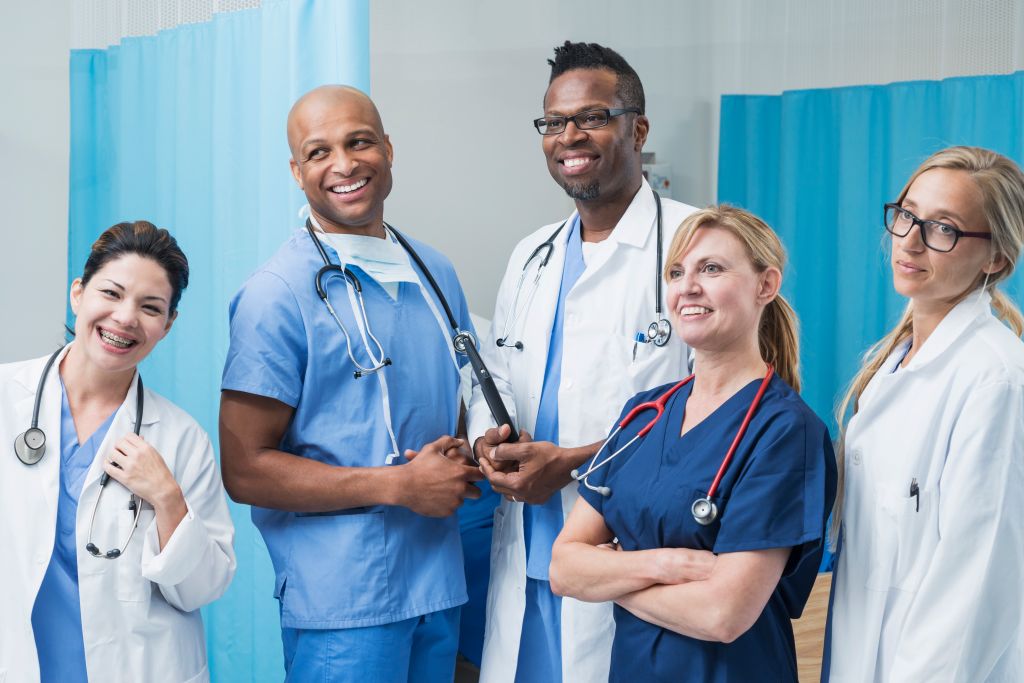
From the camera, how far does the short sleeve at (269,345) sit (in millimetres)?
1567

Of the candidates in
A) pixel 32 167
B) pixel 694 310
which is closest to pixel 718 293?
pixel 694 310

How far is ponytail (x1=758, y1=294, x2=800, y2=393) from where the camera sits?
147cm

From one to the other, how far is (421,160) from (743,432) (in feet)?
7.21

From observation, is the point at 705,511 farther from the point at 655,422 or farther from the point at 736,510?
the point at 655,422

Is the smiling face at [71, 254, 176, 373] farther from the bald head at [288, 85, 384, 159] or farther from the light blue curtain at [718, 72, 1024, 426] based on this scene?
the light blue curtain at [718, 72, 1024, 426]

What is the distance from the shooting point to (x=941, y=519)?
127cm

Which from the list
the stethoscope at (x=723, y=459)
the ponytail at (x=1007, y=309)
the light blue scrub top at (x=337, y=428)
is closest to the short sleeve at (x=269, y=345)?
the light blue scrub top at (x=337, y=428)

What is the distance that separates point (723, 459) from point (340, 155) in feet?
2.71

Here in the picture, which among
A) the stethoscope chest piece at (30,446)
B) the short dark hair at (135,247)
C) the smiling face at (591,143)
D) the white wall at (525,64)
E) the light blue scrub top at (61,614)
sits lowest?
the light blue scrub top at (61,614)

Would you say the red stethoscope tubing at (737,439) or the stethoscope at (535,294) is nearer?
the red stethoscope tubing at (737,439)

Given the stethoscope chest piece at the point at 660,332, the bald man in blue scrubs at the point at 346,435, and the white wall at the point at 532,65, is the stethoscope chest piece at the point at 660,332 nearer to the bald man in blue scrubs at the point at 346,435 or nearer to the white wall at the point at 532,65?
the bald man in blue scrubs at the point at 346,435

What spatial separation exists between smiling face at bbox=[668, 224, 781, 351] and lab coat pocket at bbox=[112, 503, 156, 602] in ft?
2.68

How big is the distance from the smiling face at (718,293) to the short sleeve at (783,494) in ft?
0.49

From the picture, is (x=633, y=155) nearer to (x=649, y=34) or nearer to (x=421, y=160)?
(x=421, y=160)
